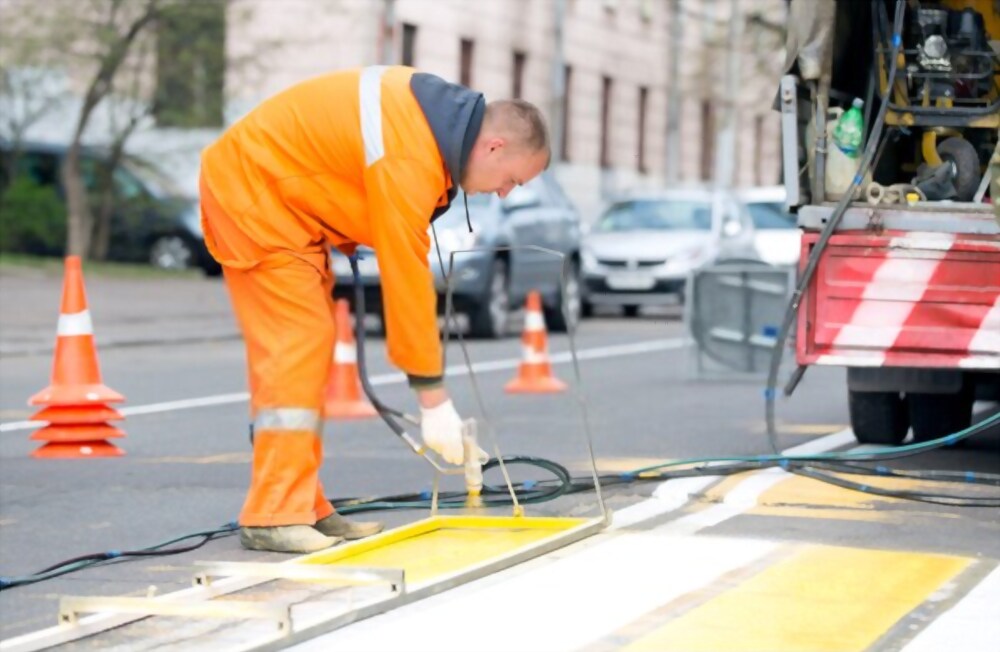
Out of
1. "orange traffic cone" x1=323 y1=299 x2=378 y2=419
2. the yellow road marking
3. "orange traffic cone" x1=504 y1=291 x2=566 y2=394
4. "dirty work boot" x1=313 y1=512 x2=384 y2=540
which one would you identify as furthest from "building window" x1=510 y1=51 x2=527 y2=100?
"dirty work boot" x1=313 y1=512 x2=384 y2=540

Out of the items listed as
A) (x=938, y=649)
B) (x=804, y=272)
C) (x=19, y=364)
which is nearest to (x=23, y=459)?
(x=804, y=272)

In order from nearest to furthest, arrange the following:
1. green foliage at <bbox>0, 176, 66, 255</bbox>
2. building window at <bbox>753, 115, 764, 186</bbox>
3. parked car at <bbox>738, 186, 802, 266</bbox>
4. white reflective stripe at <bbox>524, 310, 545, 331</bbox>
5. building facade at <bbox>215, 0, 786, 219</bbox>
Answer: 1. white reflective stripe at <bbox>524, 310, 545, 331</bbox>
2. parked car at <bbox>738, 186, 802, 266</bbox>
3. green foliage at <bbox>0, 176, 66, 255</bbox>
4. building facade at <bbox>215, 0, 786, 219</bbox>
5. building window at <bbox>753, 115, 764, 186</bbox>

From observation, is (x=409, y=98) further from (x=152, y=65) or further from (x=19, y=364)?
(x=152, y=65)

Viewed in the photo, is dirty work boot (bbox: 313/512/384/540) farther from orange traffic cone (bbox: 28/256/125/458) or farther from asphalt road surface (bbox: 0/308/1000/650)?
orange traffic cone (bbox: 28/256/125/458)

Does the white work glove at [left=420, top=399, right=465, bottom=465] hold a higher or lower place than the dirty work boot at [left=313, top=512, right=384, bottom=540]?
higher

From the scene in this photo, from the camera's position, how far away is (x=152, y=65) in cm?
2852

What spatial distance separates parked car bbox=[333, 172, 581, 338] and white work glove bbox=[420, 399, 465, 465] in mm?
12851

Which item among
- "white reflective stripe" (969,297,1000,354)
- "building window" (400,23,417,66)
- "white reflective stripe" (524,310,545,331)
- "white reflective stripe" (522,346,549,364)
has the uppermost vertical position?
"building window" (400,23,417,66)

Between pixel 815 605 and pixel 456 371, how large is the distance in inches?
422

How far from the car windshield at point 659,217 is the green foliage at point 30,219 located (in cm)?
807

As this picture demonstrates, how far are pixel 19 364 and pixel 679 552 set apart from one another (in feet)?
34.9

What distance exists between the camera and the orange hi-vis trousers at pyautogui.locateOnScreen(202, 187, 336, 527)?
7004mm

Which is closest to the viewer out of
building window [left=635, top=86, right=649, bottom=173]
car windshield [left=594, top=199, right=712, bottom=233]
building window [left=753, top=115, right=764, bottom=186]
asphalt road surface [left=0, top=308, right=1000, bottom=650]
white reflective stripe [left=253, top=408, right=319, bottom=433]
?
asphalt road surface [left=0, top=308, right=1000, bottom=650]

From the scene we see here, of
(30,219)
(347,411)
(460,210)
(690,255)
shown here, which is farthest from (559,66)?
(347,411)
